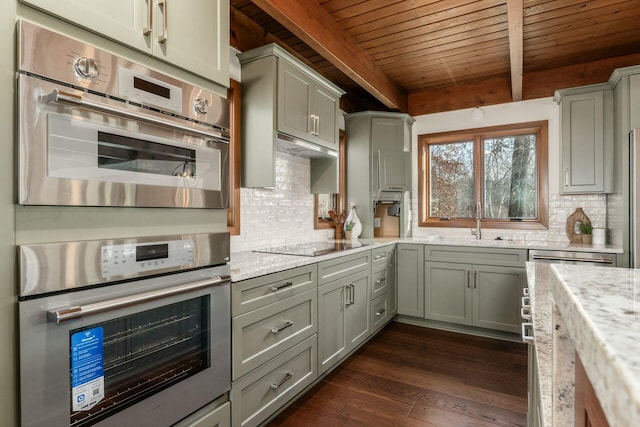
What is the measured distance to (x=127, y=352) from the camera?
1.33 metres

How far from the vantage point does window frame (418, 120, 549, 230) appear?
387 centimetres

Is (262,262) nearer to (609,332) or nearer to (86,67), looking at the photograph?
(86,67)

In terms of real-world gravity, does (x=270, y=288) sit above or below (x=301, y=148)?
below

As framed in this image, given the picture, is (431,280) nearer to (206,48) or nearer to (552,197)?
(552,197)

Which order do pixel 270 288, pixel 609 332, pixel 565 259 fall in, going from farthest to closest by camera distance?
pixel 565 259
pixel 270 288
pixel 609 332

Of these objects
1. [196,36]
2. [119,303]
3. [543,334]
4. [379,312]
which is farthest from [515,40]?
[119,303]

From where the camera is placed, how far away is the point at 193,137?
5.08 feet

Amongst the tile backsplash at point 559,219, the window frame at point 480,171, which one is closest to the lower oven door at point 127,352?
the tile backsplash at point 559,219

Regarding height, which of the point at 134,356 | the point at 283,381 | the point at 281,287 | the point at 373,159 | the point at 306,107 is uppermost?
the point at 306,107

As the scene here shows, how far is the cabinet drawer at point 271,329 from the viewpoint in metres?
1.80

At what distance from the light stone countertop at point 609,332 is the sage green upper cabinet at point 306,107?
2296 millimetres

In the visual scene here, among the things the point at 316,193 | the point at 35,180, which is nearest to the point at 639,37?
the point at 316,193

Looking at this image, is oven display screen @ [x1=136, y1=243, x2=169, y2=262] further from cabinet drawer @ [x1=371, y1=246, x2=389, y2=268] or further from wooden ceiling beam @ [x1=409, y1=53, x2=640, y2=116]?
wooden ceiling beam @ [x1=409, y1=53, x2=640, y2=116]

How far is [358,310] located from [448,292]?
118cm
